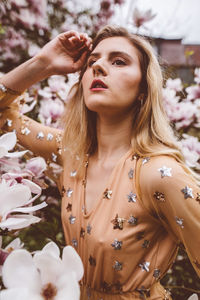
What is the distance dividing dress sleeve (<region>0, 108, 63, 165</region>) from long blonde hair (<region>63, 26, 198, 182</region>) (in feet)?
0.19

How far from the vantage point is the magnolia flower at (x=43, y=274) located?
359mm

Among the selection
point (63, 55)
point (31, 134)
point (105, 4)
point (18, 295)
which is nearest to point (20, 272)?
point (18, 295)

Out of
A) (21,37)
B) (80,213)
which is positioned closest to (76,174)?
(80,213)

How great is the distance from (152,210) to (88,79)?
0.48m

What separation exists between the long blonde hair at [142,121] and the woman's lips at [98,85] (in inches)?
6.7

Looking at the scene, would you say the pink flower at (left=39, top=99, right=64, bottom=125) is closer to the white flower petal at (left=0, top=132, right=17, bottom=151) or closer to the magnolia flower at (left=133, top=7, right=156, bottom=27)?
the white flower petal at (left=0, top=132, right=17, bottom=151)

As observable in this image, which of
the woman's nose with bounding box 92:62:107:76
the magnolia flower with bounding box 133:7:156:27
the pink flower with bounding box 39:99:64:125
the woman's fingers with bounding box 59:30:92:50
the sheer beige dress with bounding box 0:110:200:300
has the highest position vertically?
the magnolia flower with bounding box 133:7:156:27

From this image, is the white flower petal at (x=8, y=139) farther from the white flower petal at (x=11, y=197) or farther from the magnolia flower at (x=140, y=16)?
the magnolia flower at (x=140, y=16)

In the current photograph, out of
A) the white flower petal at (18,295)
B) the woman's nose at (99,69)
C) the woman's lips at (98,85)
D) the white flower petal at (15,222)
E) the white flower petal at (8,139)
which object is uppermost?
the woman's nose at (99,69)

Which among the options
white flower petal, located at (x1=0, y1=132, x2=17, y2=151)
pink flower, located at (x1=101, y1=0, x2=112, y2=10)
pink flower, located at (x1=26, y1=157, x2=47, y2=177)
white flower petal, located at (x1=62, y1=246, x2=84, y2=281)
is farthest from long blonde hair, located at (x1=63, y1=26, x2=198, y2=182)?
pink flower, located at (x1=101, y1=0, x2=112, y2=10)

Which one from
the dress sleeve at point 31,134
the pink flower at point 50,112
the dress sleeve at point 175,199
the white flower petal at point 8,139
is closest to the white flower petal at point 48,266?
the white flower petal at point 8,139

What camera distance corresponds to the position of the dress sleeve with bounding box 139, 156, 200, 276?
2.37 ft

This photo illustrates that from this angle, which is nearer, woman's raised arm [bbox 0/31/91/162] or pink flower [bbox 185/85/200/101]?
woman's raised arm [bbox 0/31/91/162]

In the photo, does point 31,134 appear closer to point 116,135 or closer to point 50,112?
point 50,112
